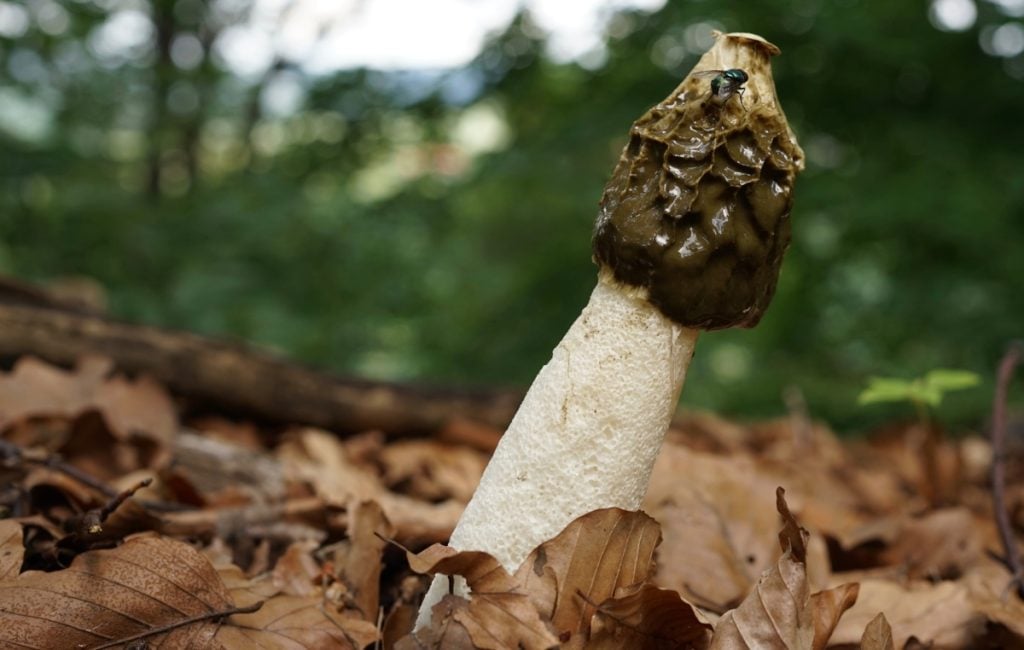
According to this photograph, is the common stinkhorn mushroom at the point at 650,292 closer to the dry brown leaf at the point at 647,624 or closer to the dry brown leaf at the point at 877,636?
the dry brown leaf at the point at 647,624

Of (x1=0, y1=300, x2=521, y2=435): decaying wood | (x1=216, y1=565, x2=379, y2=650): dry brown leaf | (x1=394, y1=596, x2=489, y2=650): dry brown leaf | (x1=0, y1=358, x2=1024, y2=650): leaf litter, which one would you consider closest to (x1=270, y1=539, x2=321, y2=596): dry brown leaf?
(x1=0, y1=358, x2=1024, y2=650): leaf litter

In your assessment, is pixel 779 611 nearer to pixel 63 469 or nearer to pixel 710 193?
pixel 710 193

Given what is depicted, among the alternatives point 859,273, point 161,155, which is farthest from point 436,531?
point 161,155

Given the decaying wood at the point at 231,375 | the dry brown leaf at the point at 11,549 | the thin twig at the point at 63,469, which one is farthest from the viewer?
the decaying wood at the point at 231,375

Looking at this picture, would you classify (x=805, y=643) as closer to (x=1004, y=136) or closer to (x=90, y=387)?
(x=90, y=387)

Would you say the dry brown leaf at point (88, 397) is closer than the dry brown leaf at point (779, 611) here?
No

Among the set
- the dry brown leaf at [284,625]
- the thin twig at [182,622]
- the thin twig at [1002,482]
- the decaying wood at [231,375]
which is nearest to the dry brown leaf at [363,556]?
the dry brown leaf at [284,625]
